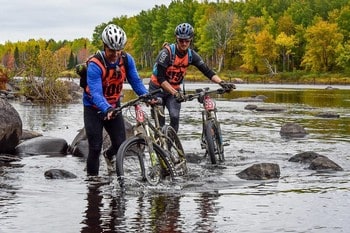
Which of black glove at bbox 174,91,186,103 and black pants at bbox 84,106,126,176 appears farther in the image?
black glove at bbox 174,91,186,103

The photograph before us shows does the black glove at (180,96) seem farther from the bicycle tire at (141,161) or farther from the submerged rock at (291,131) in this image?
the submerged rock at (291,131)

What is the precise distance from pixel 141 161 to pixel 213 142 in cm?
319

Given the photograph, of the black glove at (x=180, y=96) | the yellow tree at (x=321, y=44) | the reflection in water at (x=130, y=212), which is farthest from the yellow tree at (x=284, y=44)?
the reflection in water at (x=130, y=212)

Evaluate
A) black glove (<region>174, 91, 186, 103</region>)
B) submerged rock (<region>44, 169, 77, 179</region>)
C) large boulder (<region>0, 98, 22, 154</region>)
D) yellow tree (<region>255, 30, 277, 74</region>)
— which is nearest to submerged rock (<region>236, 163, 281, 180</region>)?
black glove (<region>174, 91, 186, 103</region>)

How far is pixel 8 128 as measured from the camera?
43.8ft

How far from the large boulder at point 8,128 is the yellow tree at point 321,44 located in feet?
294

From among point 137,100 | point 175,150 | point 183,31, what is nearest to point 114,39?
point 137,100

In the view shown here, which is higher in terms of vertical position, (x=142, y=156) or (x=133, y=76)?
(x=133, y=76)

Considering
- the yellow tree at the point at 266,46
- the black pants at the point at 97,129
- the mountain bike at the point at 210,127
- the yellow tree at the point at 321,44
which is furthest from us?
the yellow tree at the point at 266,46

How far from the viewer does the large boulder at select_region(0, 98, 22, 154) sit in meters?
13.2

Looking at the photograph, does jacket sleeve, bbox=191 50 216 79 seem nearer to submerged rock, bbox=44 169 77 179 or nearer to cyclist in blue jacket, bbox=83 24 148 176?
cyclist in blue jacket, bbox=83 24 148 176

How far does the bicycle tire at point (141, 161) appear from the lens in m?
8.50

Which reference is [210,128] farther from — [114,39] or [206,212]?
[206,212]

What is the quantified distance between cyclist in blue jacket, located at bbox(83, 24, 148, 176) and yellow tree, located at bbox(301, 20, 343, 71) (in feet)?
305
